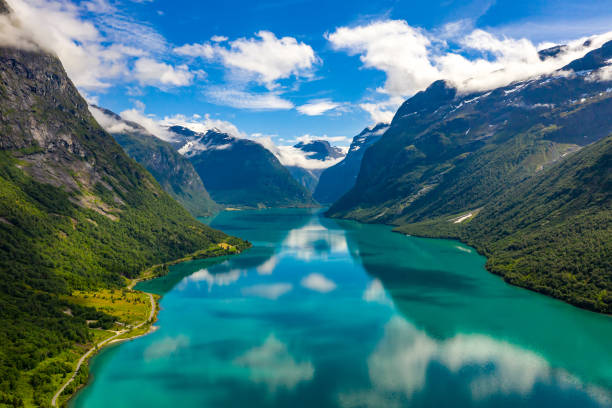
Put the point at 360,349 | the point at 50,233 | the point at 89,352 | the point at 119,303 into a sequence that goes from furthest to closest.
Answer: the point at 50,233, the point at 119,303, the point at 360,349, the point at 89,352

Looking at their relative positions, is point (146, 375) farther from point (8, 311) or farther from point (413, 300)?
point (413, 300)

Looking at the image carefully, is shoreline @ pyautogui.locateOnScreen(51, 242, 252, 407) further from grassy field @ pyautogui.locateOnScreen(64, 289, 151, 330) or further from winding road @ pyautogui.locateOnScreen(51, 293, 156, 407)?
grassy field @ pyautogui.locateOnScreen(64, 289, 151, 330)

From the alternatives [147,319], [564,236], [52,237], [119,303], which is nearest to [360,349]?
[147,319]

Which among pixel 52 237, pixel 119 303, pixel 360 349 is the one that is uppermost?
pixel 52 237

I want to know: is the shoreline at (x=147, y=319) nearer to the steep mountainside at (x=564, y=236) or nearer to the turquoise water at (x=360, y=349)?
the turquoise water at (x=360, y=349)

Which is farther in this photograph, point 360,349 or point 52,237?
point 52,237

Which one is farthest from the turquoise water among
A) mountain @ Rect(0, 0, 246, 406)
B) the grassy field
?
mountain @ Rect(0, 0, 246, 406)

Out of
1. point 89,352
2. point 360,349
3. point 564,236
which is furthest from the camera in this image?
point 564,236

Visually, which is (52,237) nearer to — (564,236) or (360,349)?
(360,349)
